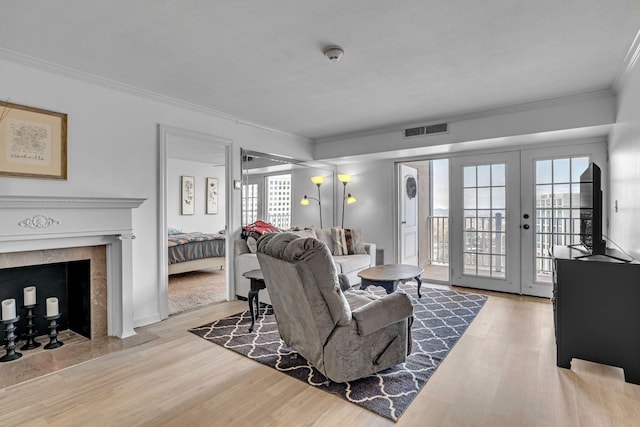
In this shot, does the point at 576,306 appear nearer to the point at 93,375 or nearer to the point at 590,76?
the point at 590,76

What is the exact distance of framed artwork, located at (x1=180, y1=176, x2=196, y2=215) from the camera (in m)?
7.13

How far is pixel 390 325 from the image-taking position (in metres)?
2.28

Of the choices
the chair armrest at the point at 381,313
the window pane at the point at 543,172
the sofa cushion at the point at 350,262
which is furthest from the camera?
the sofa cushion at the point at 350,262

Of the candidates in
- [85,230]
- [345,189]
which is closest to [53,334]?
[85,230]

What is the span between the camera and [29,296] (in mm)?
2768

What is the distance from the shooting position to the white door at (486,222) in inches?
179

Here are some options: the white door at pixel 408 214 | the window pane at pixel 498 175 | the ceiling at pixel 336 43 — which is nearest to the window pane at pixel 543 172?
the window pane at pixel 498 175

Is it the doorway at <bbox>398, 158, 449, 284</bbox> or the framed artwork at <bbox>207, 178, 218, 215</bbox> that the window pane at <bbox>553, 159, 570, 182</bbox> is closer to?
the doorway at <bbox>398, 158, 449, 284</bbox>

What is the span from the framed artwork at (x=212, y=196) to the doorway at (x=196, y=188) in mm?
23


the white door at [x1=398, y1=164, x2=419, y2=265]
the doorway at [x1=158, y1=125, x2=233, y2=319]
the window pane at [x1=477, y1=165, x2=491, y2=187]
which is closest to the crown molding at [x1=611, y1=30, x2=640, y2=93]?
the window pane at [x1=477, y1=165, x2=491, y2=187]

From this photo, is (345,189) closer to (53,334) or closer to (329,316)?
(329,316)

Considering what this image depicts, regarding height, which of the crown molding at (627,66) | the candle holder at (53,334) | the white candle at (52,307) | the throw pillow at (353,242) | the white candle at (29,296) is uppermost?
the crown molding at (627,66)

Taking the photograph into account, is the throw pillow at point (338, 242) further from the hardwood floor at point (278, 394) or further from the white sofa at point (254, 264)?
the hardwood floor at point (278, 394)

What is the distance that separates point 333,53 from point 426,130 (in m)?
2.45
